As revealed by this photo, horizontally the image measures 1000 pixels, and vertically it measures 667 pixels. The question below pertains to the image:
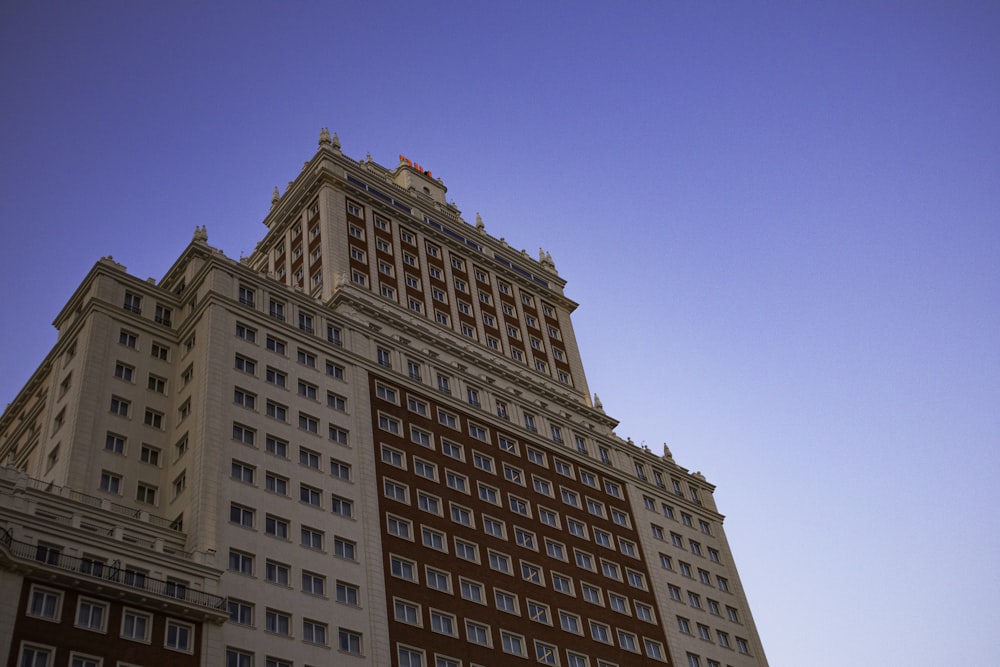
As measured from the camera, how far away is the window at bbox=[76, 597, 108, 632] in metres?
45.8

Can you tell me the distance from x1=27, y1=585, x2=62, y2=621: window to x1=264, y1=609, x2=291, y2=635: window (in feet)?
37.8

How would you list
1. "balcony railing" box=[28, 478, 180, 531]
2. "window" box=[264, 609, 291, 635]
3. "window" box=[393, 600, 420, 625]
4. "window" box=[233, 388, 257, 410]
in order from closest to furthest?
1. "window" box=[264, 609, 291, 635]
2. "balcony railing" box=[28, 478, 180, 531]
3. "window" box=[393, 600, 420, 625]
4. "window" box=[233, 388, 257, 410]

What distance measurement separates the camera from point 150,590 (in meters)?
49.0

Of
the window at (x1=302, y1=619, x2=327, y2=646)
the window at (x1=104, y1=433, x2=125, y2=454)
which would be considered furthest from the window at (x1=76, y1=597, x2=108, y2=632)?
the window at (x1=104, y1=433, x2=125, y2=454)

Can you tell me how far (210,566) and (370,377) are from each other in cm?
2413

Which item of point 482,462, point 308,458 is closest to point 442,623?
point 308,458

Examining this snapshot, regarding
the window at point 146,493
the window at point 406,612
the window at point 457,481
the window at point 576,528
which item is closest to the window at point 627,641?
the window at point 576,528

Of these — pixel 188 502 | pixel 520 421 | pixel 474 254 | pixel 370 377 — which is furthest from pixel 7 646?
pixel 474 254

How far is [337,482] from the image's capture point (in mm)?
65062

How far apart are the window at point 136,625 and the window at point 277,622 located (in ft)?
23.9

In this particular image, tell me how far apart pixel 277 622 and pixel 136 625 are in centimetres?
881

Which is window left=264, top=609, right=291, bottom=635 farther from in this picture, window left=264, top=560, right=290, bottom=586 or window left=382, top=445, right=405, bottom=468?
window left=382, top=445, right=405, bottom=468

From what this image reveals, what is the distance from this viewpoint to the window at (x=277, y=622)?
54.1 meters

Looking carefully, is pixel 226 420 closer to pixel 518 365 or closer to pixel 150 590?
pixel 150 590
